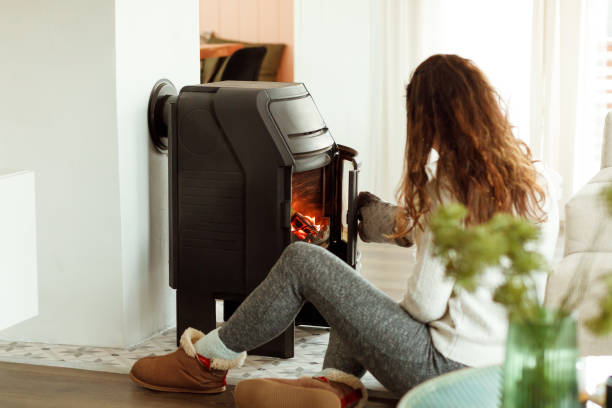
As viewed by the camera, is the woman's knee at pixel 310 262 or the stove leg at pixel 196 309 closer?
the woman's knee at pixel 310 262

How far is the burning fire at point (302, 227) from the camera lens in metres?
2.68

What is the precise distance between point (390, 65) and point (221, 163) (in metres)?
2.20

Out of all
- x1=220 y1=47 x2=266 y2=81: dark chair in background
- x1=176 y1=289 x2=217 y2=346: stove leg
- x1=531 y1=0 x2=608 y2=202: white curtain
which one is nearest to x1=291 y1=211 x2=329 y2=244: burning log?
x1=176 y1=289 x2=217 y2=346: stove leg

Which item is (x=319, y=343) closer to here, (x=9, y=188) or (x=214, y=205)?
(x=214, y=205)

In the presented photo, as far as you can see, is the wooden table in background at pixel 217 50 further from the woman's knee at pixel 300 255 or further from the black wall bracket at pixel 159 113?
the woman's knee at pixel 300 255

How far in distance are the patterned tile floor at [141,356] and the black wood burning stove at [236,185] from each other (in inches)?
2.8

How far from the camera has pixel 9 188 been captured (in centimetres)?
164

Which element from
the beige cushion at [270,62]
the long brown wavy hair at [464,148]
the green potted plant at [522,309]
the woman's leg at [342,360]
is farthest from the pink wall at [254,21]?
the green potted plant at [522,309]

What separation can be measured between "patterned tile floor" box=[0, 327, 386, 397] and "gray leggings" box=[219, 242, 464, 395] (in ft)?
1.22

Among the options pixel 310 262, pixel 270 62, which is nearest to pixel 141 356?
pixel 310 262

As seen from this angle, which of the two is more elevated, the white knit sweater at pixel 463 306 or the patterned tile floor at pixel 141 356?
the white knit sweater at pixel 463 306

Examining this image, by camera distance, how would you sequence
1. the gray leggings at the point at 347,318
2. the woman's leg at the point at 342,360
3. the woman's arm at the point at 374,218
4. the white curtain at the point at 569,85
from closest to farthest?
the gray leggings at the point at 347,318
the woman's leg at the point at 342,360
the woman's arm at the point at 374,218
the white curtain at the point at 569,85

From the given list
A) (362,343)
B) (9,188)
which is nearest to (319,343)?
(362,343)

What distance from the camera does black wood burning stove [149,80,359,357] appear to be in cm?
255
